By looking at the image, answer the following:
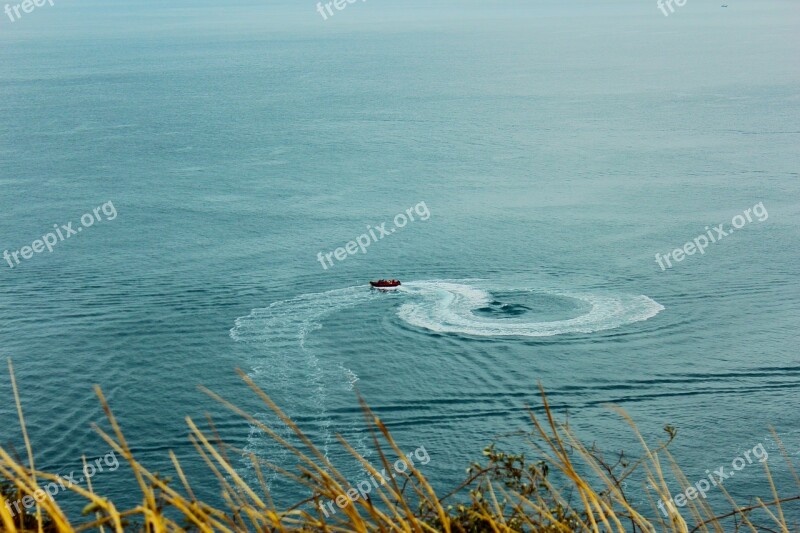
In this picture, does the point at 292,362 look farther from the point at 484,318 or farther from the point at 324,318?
the point at 484,318

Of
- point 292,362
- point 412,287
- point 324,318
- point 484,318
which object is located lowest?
point 484,318

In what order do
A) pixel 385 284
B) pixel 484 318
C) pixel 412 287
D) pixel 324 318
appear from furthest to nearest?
pixel 412 287 < pixel 385 284 < pixel 484 318 < pixel 324 318

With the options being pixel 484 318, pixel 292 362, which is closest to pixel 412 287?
pixel 484 318

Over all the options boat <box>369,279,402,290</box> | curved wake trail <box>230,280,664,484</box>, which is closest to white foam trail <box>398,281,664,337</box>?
curved wake trail <box>230,280,664,484</box>

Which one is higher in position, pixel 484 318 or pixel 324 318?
pixel 324 318

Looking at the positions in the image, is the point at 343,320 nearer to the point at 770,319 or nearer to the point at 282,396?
the point at 282,396

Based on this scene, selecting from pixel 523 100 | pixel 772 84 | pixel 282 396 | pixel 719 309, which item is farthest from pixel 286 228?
pixel 772 84

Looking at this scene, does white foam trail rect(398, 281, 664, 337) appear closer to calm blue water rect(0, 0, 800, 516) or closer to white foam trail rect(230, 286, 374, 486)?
calm blue water rect(0, 0, 800, 516)
